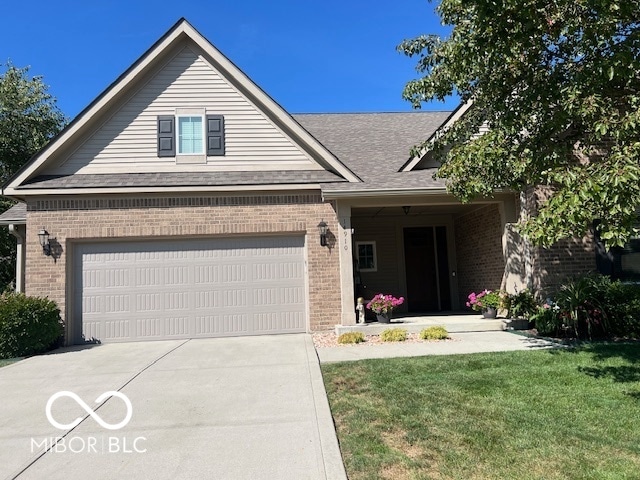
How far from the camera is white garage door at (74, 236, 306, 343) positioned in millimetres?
10930

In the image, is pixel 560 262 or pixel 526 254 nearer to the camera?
pixel 560 262

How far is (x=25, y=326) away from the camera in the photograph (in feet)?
30.8

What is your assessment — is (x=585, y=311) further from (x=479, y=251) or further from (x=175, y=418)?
(x=175, y=418)

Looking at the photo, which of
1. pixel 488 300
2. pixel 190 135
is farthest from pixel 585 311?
pixel 190 135

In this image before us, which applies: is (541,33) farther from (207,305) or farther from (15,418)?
(207,305)

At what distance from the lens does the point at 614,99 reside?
5805mm

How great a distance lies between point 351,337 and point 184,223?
15.9ft

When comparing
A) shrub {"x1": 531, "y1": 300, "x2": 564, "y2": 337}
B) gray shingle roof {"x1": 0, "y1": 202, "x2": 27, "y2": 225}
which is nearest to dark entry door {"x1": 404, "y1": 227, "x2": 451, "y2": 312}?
shrub {"x1": 531, "y1": 300, "x2": 564, "y2": 337}

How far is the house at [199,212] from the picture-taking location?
10859 mm

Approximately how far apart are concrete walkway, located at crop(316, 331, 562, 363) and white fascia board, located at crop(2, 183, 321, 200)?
4.13m

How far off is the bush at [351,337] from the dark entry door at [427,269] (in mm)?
5310

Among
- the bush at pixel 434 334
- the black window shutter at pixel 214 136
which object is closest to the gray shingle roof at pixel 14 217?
the black window shutter at pixel 214 136

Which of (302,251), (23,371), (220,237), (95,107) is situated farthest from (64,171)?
(302,251)

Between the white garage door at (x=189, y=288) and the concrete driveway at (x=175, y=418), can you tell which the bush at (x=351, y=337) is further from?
the white garage door at (x=189, y=288)
